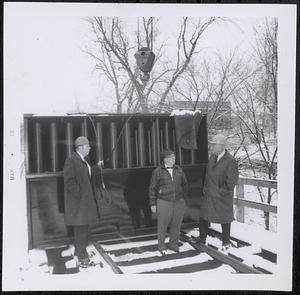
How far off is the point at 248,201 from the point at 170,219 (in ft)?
2.16

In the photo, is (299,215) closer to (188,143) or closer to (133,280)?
(188,143)

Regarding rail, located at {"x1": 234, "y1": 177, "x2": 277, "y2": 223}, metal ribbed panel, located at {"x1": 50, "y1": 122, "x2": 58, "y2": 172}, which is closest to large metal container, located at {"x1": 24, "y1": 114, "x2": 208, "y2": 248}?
metal ribbed panel, located at {"x1": 50, "y1": 122, "x2": 58, "y2": 172}

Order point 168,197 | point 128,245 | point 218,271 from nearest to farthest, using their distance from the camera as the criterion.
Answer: point 218,271
point 168,197
point 128,245

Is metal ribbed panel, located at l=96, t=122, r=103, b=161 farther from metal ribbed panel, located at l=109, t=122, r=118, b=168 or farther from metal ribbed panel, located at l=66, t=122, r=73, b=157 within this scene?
metal ribbed panel, located at l=66, t=122, r=73, b=157

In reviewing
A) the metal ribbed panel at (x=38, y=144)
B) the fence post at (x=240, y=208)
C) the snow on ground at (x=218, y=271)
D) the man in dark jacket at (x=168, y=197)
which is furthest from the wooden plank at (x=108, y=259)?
the fence post at (x=240, y=208)

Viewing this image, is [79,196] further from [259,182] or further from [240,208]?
[259,182]

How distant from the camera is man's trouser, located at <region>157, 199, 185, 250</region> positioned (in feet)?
10.5

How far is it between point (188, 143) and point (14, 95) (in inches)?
56.4

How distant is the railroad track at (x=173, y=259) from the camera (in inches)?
121

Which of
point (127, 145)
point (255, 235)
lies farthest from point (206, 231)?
point (127, 145)

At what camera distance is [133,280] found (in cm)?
305

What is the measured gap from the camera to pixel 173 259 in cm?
315

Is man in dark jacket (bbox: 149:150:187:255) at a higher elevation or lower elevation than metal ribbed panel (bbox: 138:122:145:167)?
lower

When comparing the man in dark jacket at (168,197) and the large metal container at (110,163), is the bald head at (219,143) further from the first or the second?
the man in dark jacket at (168,197)
